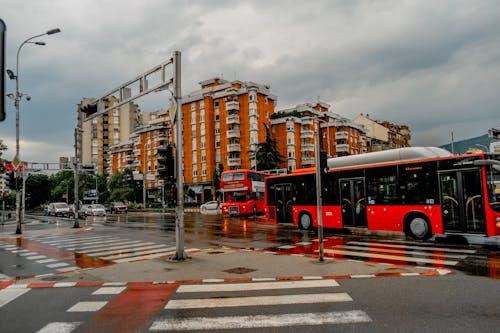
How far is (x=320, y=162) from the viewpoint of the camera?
1013cm

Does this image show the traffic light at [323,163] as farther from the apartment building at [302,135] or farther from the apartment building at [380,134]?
the apartment building at [380,134]

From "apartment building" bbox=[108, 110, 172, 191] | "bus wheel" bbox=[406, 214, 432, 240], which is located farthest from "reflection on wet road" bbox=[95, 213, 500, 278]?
"apartment building" bbox=[108, 110, 172, 191]

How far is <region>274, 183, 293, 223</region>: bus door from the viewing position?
20.4 metres

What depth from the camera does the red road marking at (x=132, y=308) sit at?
5.12 metres

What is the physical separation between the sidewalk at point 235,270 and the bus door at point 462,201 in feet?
17.2

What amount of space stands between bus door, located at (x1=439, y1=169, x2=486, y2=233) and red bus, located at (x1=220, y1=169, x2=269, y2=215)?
20.8 metres

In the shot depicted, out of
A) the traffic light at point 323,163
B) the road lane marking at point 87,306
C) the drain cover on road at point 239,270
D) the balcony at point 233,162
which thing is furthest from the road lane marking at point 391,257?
the balcony at point 233,162

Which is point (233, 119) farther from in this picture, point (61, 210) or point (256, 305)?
point (256, 305)

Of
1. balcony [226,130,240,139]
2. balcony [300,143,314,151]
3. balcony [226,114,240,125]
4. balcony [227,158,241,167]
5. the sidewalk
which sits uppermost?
balcony [226,114,240,125]

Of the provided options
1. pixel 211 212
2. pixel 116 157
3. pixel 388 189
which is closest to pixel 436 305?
pixel 388 189

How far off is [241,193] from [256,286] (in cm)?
2616

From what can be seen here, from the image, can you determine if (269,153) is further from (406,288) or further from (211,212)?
(406,288)

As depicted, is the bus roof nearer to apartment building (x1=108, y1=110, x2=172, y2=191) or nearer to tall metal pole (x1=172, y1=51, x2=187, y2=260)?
tall metal pole (x1=172, y1=51, x2=187, y2=260)

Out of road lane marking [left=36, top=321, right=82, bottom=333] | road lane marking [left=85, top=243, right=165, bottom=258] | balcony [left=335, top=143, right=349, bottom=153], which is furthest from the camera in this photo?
balcony [left=335, top=143, right=349, bottom=153]
